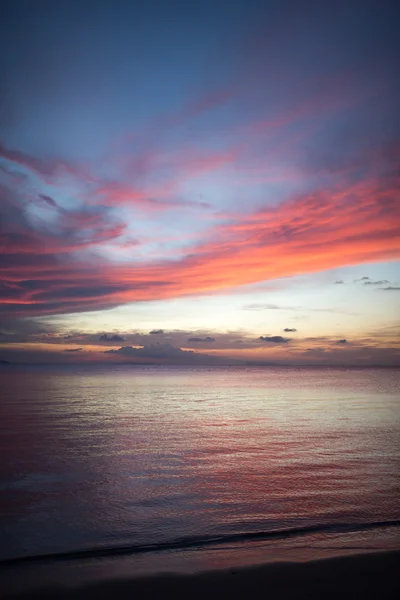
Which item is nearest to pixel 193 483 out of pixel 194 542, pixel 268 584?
pixel 194 542

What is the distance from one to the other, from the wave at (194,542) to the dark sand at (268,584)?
156cm

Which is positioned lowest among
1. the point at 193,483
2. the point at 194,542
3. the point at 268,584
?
the point at 193,483

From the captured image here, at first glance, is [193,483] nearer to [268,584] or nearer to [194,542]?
[194,542]

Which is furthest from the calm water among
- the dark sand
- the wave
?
the dark sand

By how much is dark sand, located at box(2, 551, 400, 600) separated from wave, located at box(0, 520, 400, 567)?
1.56 meters

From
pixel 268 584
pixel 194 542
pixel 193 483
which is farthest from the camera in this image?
pixel 193 483

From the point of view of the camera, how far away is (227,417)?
3212 centimetres

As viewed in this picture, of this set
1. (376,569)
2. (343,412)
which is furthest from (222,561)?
(343,412)

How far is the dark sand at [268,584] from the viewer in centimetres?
721

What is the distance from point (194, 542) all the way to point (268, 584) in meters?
2.72

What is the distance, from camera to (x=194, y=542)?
9.79 meters

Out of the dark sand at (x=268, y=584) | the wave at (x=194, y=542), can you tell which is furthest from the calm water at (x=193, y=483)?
the dark sand at (x=268, y=584)

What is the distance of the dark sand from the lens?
7.21 metres

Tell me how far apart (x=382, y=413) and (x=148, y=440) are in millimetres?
21537
